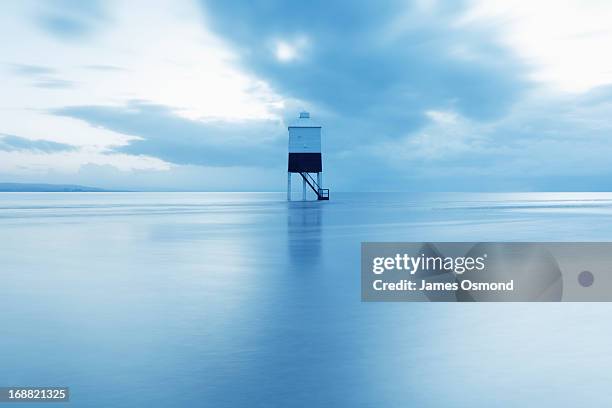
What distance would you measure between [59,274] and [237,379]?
10.3m

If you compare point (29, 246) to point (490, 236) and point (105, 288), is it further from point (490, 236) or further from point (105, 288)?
point (490, 236)

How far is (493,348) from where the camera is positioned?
8.29m

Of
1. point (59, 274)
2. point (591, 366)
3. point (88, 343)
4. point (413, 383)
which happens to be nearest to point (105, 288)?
point (59, 274)

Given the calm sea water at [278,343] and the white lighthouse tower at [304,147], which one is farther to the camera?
the white lighthouse tower at [304,147]

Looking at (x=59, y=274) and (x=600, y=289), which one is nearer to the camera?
(x=600, y=289)

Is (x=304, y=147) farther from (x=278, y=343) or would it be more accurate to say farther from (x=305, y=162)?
(x=278, y=343)

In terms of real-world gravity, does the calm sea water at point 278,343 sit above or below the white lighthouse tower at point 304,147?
below
